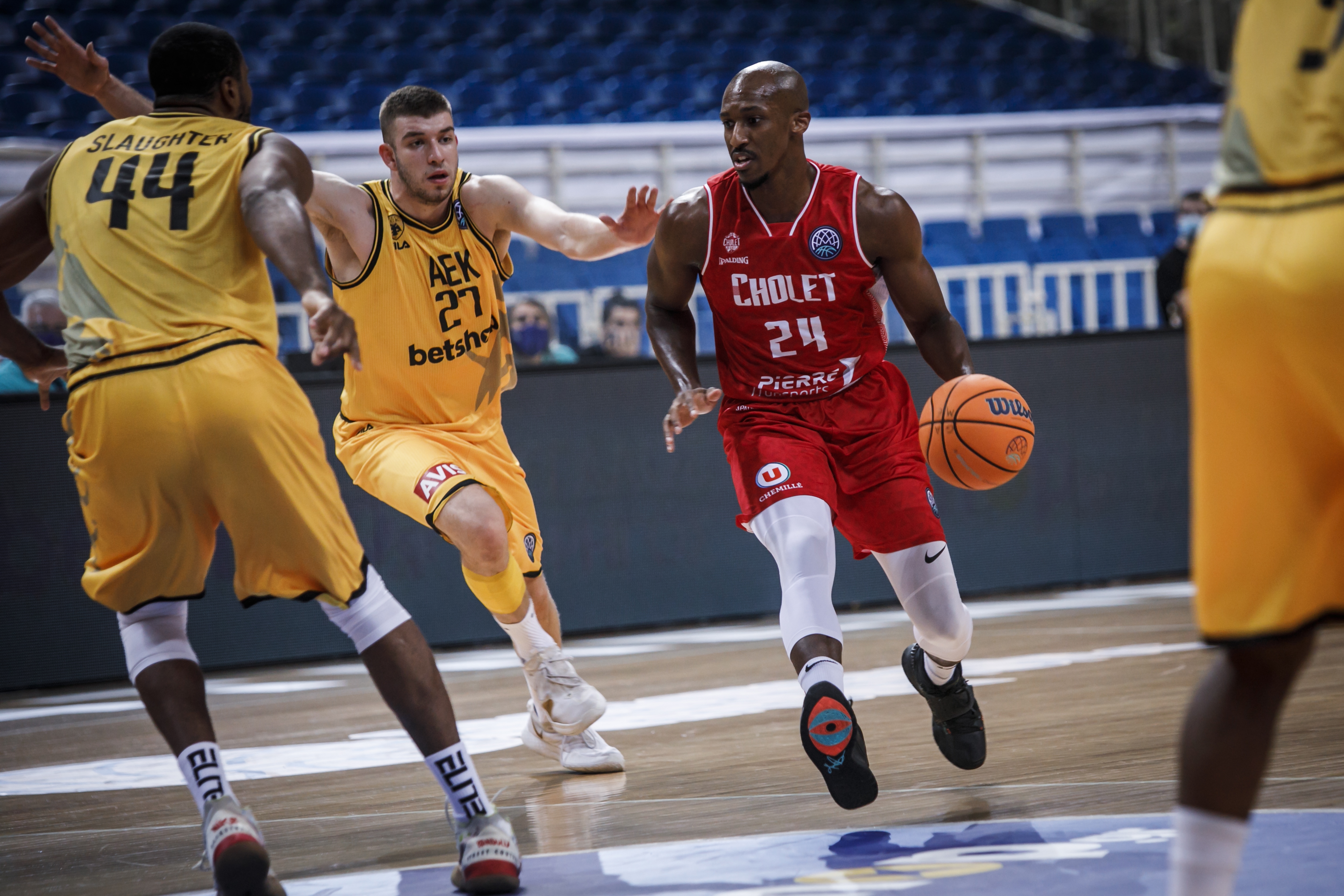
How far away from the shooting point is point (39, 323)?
A: 8.11m

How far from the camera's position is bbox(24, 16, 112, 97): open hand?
12.6 feet

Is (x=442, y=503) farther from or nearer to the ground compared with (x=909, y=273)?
nearer to the ground

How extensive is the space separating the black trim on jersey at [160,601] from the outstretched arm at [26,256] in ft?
2.42

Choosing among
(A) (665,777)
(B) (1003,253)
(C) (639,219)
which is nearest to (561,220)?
(C) (639,219)

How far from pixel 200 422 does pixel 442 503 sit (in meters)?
1.30

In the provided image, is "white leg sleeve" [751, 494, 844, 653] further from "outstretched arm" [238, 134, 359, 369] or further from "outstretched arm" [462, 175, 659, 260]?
"outstretched arm" [238, 134, 359, 369]

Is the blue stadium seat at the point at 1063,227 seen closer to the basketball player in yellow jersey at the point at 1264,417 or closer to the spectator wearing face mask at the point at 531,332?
the spectator wearing face mask at the point at 531,332

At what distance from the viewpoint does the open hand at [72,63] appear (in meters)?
3.85

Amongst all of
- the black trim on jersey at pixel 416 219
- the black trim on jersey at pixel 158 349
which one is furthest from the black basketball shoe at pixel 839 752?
the black trim on jersey at pixel 416 219

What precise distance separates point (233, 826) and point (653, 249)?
208 cm

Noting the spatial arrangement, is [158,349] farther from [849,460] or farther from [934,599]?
[934,599]

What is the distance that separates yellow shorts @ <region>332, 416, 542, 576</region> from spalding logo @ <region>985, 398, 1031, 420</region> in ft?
4.94

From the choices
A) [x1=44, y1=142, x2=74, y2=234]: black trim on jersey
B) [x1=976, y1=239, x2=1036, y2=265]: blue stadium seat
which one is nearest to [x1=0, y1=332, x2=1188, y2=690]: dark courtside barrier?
[x1=976, y1=239, x2=1036, y2=265]: blue stadium seat

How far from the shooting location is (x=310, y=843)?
3.64 metres
